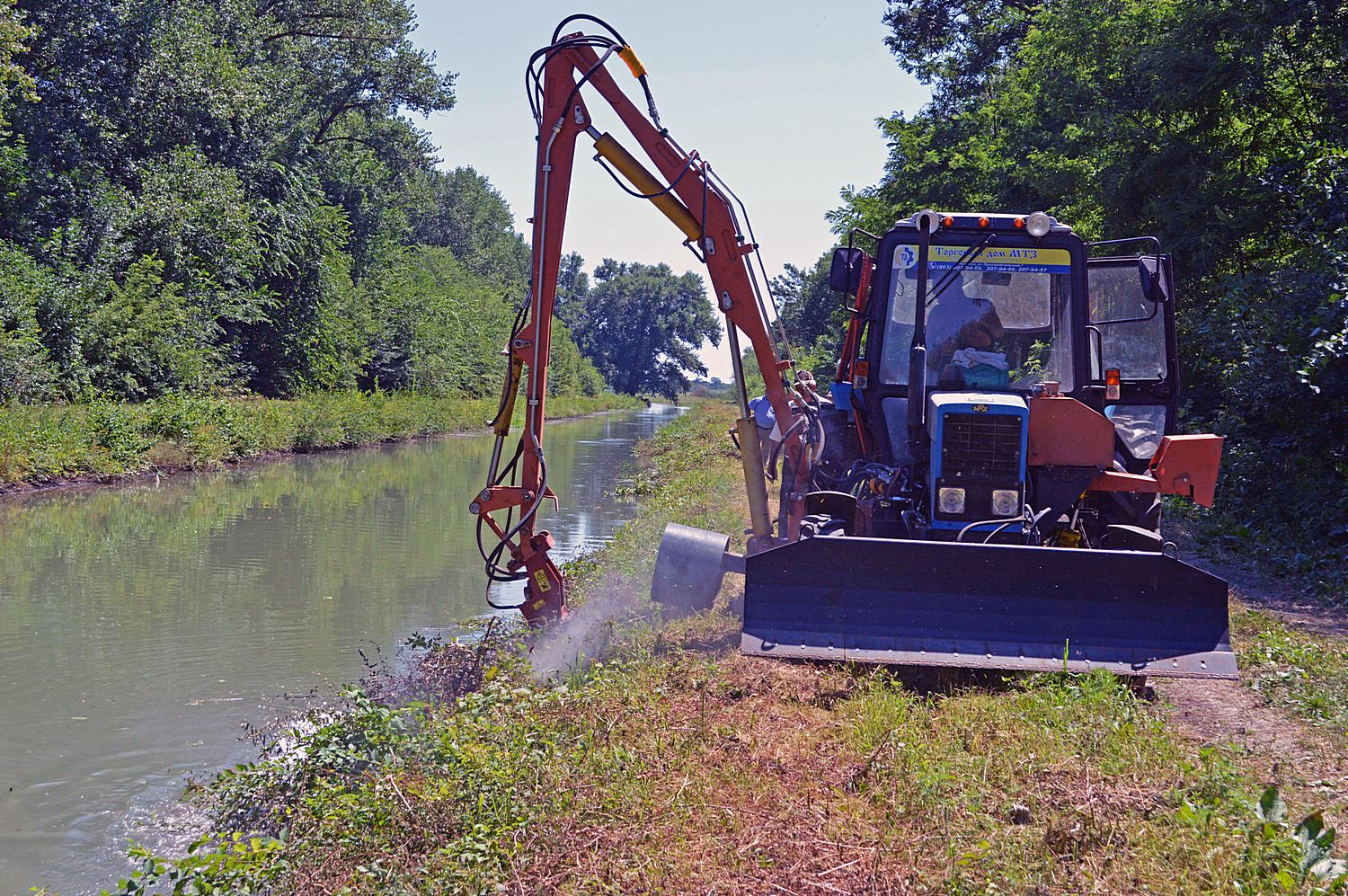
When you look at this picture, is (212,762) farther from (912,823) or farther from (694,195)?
(694,195)

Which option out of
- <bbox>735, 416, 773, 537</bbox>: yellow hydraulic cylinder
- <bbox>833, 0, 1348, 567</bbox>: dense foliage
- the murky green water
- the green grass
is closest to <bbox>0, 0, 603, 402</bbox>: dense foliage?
the murky green water

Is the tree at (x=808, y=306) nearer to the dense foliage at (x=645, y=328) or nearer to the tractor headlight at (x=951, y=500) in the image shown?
the dense foliage at (x=645, y=328)

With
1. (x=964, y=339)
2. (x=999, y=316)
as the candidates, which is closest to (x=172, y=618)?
(x=964, y=339)

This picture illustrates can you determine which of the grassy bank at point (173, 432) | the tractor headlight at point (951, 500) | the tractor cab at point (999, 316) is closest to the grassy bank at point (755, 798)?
the tractor headlight at point (951, 500)

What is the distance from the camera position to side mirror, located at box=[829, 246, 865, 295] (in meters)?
8.41

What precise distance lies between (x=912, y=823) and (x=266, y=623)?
24.6ft

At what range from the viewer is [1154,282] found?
7941 millimetres

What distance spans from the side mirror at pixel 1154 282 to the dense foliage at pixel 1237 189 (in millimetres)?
5213

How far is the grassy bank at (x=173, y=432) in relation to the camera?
64.5 feet

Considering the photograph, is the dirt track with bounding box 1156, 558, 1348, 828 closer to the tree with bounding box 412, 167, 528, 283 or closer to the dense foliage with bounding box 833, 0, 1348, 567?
the dense foliage with bounding box 833, 0, 1348, 567

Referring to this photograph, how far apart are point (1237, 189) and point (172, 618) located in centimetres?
1482

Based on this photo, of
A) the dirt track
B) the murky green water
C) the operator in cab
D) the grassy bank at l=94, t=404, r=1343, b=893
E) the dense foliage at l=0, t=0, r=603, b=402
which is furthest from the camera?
the dense foliage at l=0, t=0, r=603, b=402

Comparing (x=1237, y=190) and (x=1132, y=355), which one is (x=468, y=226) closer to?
(x=1237, y=190)

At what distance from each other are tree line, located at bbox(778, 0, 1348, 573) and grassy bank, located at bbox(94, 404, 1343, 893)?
7297 millimetres
